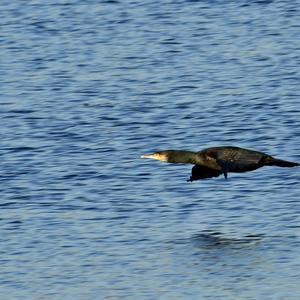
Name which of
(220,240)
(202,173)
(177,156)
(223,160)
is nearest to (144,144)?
(177,156)

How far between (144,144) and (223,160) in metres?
5.22

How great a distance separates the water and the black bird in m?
0.65

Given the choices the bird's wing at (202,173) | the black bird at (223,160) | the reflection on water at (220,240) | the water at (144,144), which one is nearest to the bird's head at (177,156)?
the black bird at (223,160)

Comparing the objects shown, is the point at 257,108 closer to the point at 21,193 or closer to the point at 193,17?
the point at 21,193

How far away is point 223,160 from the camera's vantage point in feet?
61.3

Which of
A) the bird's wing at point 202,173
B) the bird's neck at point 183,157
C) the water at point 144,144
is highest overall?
the bird's neck at point 183,157

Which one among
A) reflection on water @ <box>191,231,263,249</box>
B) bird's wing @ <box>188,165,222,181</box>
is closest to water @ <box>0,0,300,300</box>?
reflection on water @ <box>191,231,263,249</box>

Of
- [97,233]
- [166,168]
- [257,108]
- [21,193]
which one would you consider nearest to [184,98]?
[257,108]

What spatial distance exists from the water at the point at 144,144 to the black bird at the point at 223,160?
25.4 inches

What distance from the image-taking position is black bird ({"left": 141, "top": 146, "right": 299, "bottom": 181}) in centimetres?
1852

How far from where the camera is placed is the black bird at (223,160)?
18.5 m

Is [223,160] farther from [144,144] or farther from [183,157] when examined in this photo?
[144,144]

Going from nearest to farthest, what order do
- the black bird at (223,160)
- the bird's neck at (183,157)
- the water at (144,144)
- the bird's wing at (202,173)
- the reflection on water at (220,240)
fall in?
the water at (144,144) < the reflection on water at (220,240) < the black bird at (223,160) < the bird's wing at (202,173) < the bird's neck at (183,157)

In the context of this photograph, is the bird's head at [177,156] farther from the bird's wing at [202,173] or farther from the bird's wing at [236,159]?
the bird's wing at [236,159]
